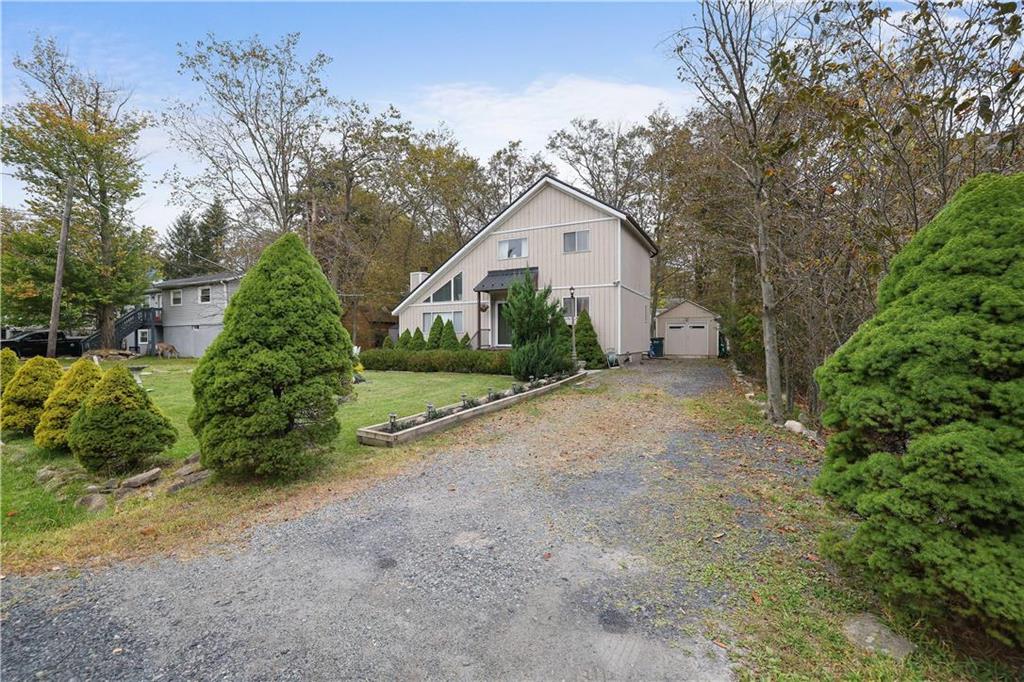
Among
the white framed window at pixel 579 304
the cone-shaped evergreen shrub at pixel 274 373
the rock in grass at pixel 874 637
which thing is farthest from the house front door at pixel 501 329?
the rock in grass at pixel 874 637

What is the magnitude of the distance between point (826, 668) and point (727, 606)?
61 cm

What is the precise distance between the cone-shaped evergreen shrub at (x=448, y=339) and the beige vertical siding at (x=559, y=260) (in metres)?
0.79

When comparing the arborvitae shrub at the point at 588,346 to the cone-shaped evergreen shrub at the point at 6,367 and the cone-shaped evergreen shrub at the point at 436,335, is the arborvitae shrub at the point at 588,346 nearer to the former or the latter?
the cone-shaped evergreen shrub at the point at 436,335

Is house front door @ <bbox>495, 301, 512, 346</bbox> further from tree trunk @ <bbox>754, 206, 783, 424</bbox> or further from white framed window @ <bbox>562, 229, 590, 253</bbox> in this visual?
tree trunk @ <bbox>754, 206, 783, 424</bbox>

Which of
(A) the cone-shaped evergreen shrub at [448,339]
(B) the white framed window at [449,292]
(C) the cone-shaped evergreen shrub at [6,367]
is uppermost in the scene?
(B) the white framed window at [449,292]

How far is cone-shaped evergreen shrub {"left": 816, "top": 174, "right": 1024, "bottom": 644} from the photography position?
2.14 meters

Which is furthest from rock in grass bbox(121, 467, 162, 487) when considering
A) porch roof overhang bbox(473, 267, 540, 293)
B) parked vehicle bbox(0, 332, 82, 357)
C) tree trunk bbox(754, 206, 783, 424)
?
parked vehicle bbox(0, 332, 82, 357)

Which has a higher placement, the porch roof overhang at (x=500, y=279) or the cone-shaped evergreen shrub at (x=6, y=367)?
the porch roof overhang at (x=500, y=279)

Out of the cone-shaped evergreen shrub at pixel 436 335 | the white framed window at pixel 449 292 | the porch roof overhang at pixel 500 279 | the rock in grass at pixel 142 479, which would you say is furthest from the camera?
the white framed window at pixel 449 292

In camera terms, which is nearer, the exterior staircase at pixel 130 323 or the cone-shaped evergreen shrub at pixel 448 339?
the cone-shaped evergreen shrub at pixel 448 339

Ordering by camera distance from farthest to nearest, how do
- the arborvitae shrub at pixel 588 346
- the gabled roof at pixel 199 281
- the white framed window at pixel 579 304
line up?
the gabled roof at pixel 199 281, the white framed window at pixel 579 304, the arborvitae shrub at pixel 588 346

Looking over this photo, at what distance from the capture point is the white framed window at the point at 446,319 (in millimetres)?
20656

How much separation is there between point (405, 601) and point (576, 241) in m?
16.8

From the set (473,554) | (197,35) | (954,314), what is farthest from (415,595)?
(197,35)
